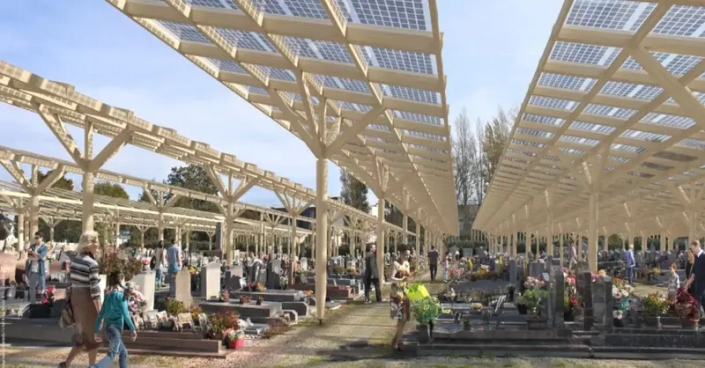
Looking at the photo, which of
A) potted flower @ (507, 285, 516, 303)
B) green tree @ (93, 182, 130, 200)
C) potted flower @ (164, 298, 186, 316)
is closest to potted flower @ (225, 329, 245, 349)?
potted flower @ (164, 298, 186, 316)

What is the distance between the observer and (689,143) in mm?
19734

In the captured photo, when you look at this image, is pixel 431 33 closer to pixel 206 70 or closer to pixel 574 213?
pixel 206 70

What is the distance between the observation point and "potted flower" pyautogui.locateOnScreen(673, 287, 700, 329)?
1153 cm

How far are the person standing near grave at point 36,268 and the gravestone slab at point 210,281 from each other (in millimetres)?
3744

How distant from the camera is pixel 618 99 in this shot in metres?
14.7

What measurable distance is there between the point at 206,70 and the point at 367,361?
21.2 feet

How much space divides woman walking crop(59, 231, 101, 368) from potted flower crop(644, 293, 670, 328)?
347 inches

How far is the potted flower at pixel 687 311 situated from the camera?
11531mm

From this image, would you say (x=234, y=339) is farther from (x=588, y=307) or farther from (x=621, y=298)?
(x=621, y=298)

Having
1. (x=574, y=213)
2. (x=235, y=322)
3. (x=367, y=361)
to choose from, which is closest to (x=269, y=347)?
(x=235, y=322)

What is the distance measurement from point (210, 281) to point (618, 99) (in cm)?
1003

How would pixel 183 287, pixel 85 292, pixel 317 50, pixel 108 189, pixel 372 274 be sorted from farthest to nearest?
pixel 108 189
pixel 372 274
pixel 183 287
pixel 317 50
pixel 85 292

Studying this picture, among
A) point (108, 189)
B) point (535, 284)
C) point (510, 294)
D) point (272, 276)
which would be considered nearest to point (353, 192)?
point (108, 189)

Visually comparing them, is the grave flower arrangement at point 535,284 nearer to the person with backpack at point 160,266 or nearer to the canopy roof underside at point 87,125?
the canopy roof underside at point 87,125
